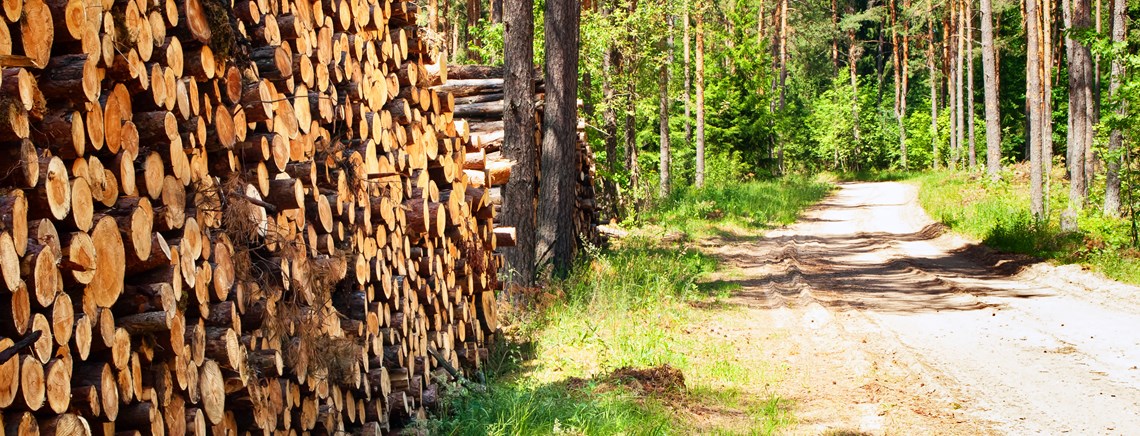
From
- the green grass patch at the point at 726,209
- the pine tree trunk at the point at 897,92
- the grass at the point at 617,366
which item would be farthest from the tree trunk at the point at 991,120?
the pine tree trunk at the point at 897,92

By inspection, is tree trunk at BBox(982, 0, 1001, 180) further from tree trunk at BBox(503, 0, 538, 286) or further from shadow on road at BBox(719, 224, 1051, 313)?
tree trunk at BBox(503, 0, 538, 286)

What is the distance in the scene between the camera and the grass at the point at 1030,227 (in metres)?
14.2

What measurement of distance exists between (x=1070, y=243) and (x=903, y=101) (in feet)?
127

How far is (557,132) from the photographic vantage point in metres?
11.5

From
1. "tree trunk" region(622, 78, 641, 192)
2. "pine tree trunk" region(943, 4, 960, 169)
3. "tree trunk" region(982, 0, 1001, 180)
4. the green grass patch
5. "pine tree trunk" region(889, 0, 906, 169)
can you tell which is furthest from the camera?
"pine tree trunk" region(889, 0, 906, 169)

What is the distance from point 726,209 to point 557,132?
14.5m

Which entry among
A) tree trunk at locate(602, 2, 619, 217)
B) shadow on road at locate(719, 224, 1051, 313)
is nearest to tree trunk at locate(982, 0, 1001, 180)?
shadow on road at locate(719, 224, 1051, 313)

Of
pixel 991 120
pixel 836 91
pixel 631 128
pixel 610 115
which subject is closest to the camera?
pixel 610 115

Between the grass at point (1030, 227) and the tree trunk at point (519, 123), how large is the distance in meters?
8.17

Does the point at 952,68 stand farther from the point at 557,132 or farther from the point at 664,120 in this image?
the point at 557,132

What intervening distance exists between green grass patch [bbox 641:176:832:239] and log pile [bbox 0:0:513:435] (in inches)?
534

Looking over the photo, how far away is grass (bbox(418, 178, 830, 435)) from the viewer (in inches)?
237

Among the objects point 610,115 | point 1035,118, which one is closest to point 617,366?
point 610,115

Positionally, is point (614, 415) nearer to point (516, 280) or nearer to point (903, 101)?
point (516, 280)
